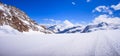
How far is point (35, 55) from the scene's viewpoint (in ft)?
29.7

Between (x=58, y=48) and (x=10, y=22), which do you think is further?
(x=10, y=22)

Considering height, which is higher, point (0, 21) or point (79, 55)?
point (0, 21)

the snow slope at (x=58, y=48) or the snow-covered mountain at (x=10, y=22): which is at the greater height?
the snow-covered mountain at (x=10, y=22)

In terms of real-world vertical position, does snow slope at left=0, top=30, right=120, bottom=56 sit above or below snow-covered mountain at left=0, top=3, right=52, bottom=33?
below

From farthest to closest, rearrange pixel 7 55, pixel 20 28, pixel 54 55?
1. pixel 20 28
2. pixel 54 55
3. pixel 7 55

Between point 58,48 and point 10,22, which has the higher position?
point 10,22

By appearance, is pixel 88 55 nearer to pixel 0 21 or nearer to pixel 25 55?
pixel 25 55

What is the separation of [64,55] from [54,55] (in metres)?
0.65

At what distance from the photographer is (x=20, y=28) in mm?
95250

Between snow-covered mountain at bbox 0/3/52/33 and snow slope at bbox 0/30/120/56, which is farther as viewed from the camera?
snow-covered mountain at bbox 0/3/52/33

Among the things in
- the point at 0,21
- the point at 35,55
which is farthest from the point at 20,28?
the point at 35,55

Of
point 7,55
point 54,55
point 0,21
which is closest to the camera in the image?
point 7,55

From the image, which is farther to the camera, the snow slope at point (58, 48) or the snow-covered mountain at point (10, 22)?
the snow-covered mountain at point (10, 22)

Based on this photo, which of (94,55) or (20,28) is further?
(20,28)
